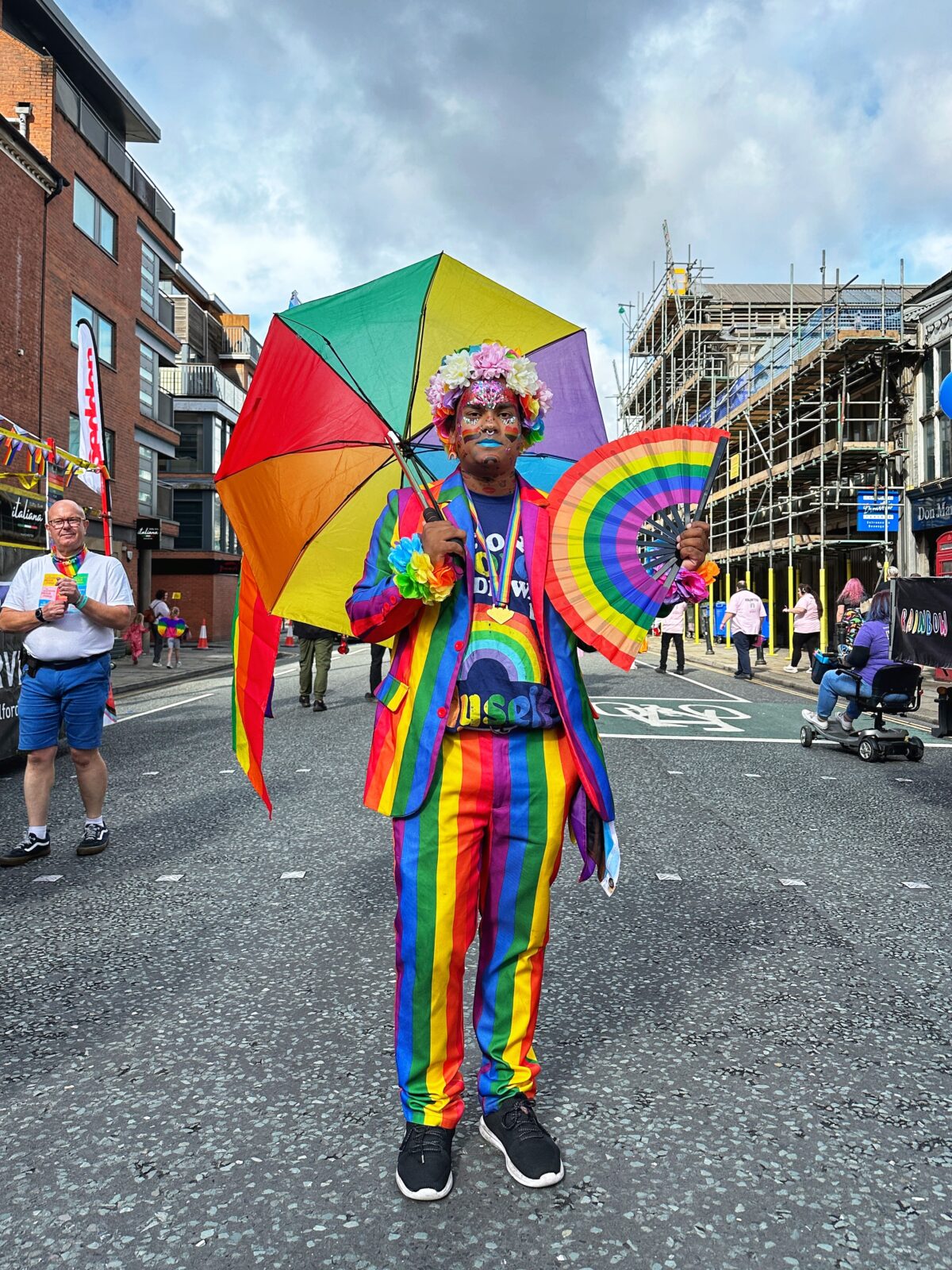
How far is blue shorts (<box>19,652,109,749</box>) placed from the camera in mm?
5098

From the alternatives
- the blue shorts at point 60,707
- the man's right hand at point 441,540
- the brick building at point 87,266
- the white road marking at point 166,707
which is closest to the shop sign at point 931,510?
the white road marking at point 166,707

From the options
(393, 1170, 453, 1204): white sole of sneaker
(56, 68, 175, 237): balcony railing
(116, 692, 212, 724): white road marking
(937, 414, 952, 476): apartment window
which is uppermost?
(56, 68, 175, 237): balcony railing

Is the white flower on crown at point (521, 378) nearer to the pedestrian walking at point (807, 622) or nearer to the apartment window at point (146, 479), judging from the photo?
the pedestrian walking at point (807, 622)

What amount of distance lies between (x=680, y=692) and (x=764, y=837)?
8.68 meters

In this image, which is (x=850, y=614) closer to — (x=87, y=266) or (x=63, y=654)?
(x=63, y=654)

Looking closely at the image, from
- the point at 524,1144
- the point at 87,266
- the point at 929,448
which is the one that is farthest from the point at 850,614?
the point at 87,266

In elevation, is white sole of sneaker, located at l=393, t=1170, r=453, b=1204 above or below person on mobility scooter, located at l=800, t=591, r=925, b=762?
below

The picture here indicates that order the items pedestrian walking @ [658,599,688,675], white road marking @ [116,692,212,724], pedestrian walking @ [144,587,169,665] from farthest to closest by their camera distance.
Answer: pedestrian walking @ [144,587,169,665] < pedestrian walking @ [658,599,688,675] < white road marking @ [116,692,212,724]

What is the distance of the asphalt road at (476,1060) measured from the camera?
Answer: 210 cm

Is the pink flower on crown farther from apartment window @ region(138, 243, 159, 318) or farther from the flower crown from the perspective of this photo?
apartment window @ region(138, 243, 159, 318)

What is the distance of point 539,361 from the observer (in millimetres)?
2977

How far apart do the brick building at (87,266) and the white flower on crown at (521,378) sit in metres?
15.5

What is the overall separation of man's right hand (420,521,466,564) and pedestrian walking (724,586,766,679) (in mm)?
15584

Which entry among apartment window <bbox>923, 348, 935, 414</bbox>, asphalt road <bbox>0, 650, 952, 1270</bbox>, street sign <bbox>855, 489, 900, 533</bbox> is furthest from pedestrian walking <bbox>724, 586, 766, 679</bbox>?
asphalt road <bbox>0, 650, 952, 1270</bbox>
